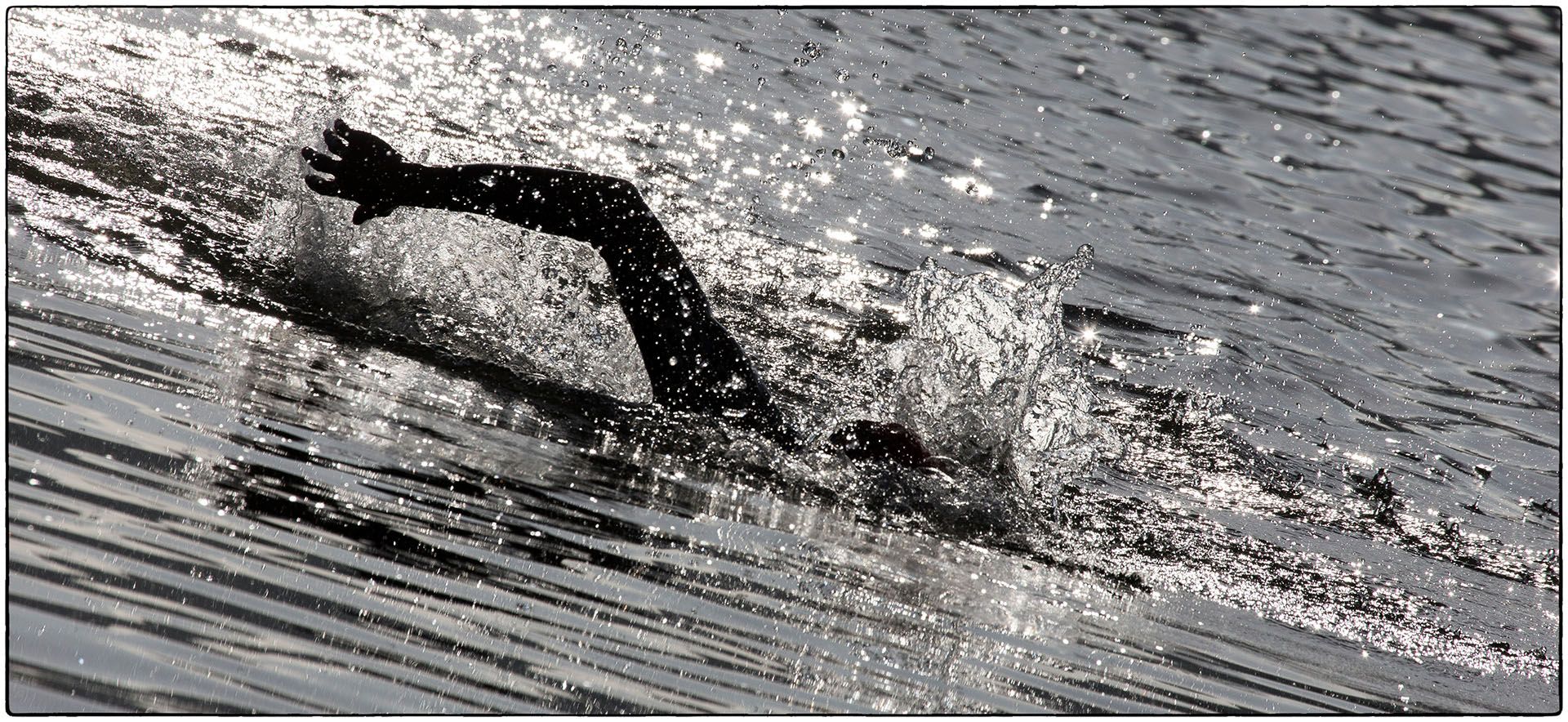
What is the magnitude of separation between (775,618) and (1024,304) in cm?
323

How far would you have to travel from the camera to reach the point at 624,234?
4840mm

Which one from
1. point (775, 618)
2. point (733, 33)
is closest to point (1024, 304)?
point (775, 618)

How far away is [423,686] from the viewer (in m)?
2.46

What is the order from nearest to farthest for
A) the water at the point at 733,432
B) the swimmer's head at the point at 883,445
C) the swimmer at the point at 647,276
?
the water at the point at 733,432
the swimmer at the point at 647,276
the swimmer's head at the point at 883,445

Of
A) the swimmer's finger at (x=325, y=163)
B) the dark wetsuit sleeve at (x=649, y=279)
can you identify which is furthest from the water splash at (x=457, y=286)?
the swimmer's finger at (x=325, y=163)

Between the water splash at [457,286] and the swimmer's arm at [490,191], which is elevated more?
the swimmer's arm at [490,191]

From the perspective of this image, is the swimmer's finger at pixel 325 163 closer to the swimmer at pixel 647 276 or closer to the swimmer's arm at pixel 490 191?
the swimmer's arm at pixel 490 191

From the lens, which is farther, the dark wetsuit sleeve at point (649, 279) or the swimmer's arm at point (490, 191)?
the dark wetsuit sleeve at point (649, 279)

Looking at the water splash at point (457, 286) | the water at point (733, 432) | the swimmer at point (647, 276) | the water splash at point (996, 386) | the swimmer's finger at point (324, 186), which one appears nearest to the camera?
the water at point (733, 432)

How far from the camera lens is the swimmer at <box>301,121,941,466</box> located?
4.44 metres

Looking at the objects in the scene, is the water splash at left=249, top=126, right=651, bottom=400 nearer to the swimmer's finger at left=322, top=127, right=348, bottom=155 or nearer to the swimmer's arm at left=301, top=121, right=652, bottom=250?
the swimmer's arm at left=301, top=121, right=652, bottom=250

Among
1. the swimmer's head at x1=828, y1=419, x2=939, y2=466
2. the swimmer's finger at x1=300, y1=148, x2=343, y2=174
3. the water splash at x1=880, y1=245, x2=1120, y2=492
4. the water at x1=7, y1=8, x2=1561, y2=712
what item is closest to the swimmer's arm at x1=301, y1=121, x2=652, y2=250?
the swimmer's finger at x1=300, y1=148, x2=343, y2=174

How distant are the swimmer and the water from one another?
0.61 feet

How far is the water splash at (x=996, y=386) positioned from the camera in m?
5.25
